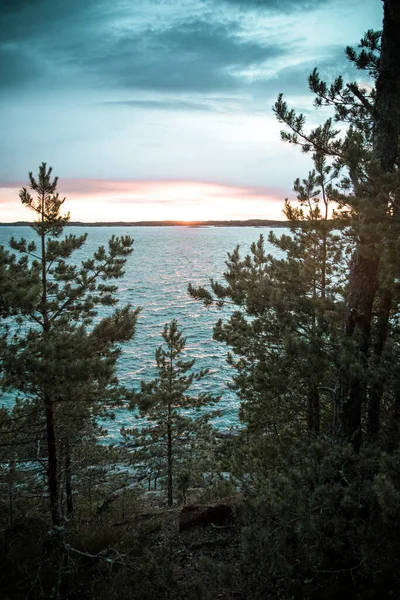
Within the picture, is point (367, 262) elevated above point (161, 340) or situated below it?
above

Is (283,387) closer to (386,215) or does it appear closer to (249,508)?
(249,508)

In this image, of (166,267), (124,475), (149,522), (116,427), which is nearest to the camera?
(149,522)

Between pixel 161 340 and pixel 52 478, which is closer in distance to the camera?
pixel 52 478

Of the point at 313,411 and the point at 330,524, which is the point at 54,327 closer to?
the point at 330,524

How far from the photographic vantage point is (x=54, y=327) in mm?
8648

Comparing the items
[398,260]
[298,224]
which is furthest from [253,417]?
[398,260]

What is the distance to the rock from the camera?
942 centimetres

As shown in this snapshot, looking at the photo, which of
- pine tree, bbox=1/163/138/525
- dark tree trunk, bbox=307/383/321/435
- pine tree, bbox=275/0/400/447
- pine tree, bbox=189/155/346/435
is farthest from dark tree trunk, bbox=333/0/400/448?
pine tree, bbox=1/163/138/525

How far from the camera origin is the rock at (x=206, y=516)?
9.42 metres

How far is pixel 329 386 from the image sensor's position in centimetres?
695

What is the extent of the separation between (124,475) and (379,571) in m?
19.4

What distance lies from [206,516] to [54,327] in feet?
19.9

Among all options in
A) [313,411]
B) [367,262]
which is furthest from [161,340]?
[367,262]

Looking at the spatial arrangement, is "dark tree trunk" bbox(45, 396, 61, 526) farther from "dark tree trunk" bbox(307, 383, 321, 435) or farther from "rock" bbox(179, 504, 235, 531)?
"dark tree trunk" bbox(307, 383, 321, 435)
